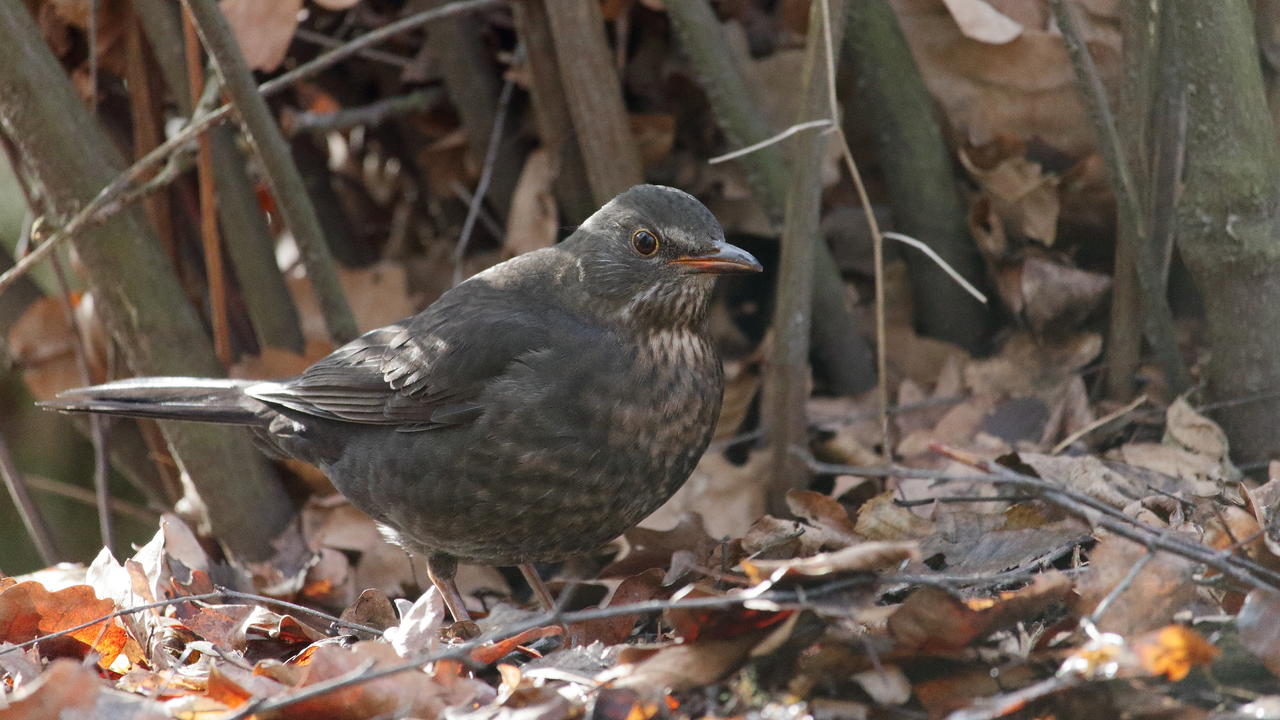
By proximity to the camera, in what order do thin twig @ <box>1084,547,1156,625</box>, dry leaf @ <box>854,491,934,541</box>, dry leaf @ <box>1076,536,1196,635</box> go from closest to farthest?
thin twig @ <box>1084,547,1156,625</box>
dry leaf @ <box>1076,536,1196,635</box>
dry leaf @ <box>854,491,934,541</box>

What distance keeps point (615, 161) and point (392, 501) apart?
1372mm

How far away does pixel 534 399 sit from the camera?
3.40 metres

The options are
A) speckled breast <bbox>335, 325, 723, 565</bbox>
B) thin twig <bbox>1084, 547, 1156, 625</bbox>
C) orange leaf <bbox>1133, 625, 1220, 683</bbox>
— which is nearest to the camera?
orange leaf <bbox>1133, 625, 1220, 683</bbox>

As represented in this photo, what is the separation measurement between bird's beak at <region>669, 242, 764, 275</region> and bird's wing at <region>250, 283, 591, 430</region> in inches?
13.9

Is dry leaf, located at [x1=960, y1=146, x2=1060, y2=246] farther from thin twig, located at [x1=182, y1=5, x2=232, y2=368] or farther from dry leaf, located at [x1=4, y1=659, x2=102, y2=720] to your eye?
dry leaf, located at [x1=4, y1=659, x2=102, y2=720]

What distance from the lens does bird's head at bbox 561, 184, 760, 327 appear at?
3.52m

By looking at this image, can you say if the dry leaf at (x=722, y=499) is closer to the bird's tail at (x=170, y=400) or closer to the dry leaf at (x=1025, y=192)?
the dry leaf at (x=1025, y=192)

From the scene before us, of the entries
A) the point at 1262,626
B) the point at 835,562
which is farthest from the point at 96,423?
the point at 1262,626

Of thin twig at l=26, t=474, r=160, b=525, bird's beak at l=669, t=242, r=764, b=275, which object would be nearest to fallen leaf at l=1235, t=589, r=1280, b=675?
bird's beak at l=669, t=242, r=764, b=275

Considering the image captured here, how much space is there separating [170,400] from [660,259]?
1667 mm

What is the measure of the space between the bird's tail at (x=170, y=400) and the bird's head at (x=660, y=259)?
49.7 inches

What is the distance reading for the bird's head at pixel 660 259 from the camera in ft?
11.6

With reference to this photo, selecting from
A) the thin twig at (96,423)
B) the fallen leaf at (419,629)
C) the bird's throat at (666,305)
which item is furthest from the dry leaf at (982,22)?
the thin twig at (96,423)

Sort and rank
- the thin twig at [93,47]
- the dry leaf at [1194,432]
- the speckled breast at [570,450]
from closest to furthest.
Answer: the speckled breast at [570,450] → the dry leaf at [1194,432] → the thin twig at [93,47]
